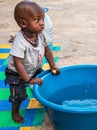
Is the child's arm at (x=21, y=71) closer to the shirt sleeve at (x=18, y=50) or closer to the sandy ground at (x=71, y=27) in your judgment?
the shirt sleeve at (x=18, y=50)

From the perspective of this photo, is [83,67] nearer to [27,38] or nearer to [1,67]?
[27,38]

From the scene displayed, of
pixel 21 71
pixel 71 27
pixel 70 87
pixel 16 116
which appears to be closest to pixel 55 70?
pixel 70 87

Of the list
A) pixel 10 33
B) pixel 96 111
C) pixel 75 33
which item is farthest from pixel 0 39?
pixel 96 111

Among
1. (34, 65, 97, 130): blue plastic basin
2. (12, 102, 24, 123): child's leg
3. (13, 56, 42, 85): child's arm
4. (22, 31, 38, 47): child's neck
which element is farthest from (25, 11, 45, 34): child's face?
(12, 102, 24, 123): child's leg

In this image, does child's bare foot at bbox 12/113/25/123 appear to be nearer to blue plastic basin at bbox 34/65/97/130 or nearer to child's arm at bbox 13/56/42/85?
blue plastic basin at bbox 34/65/97/130

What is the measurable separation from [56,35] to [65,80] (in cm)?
218

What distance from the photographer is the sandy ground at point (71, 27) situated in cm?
367

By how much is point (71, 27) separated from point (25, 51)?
2927 millimetres

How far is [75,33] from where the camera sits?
4.60 meters

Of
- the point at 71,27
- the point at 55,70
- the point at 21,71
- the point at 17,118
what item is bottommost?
the point at 71,27

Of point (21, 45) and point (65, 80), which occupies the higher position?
point (21, 45)

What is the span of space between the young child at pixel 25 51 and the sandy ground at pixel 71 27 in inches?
12.9

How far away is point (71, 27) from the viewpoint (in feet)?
16.2

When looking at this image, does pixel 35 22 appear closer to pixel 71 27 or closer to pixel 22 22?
pixel 22 22
